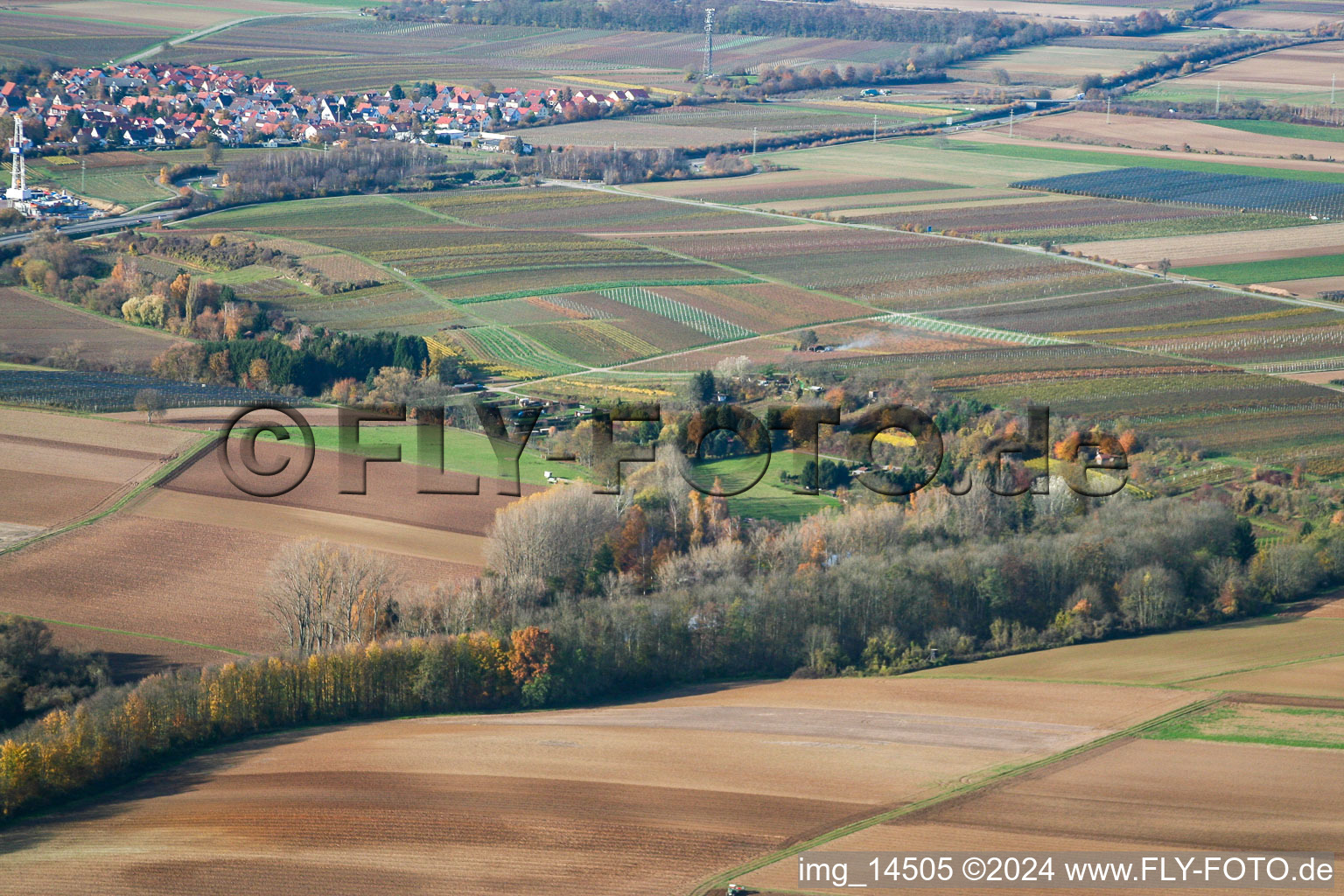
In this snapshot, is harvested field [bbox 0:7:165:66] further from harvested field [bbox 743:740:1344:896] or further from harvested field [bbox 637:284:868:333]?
harvested field [bbox 743:740:1344:896]

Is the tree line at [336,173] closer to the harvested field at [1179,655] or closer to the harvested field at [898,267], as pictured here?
the harvested field at [898,267]

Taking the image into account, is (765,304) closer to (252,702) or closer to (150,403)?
(150,403)

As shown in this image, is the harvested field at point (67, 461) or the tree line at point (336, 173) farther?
the tree line at point (336, 173)

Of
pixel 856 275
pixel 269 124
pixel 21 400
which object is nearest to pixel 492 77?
pixel 269 124

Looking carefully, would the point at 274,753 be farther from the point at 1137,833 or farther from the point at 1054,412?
the point at 1054,412

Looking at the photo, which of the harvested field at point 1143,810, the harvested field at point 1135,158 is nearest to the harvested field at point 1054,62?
the harvested field at point 1135,158

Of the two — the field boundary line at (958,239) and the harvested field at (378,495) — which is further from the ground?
the field boundary line at (958,239)
